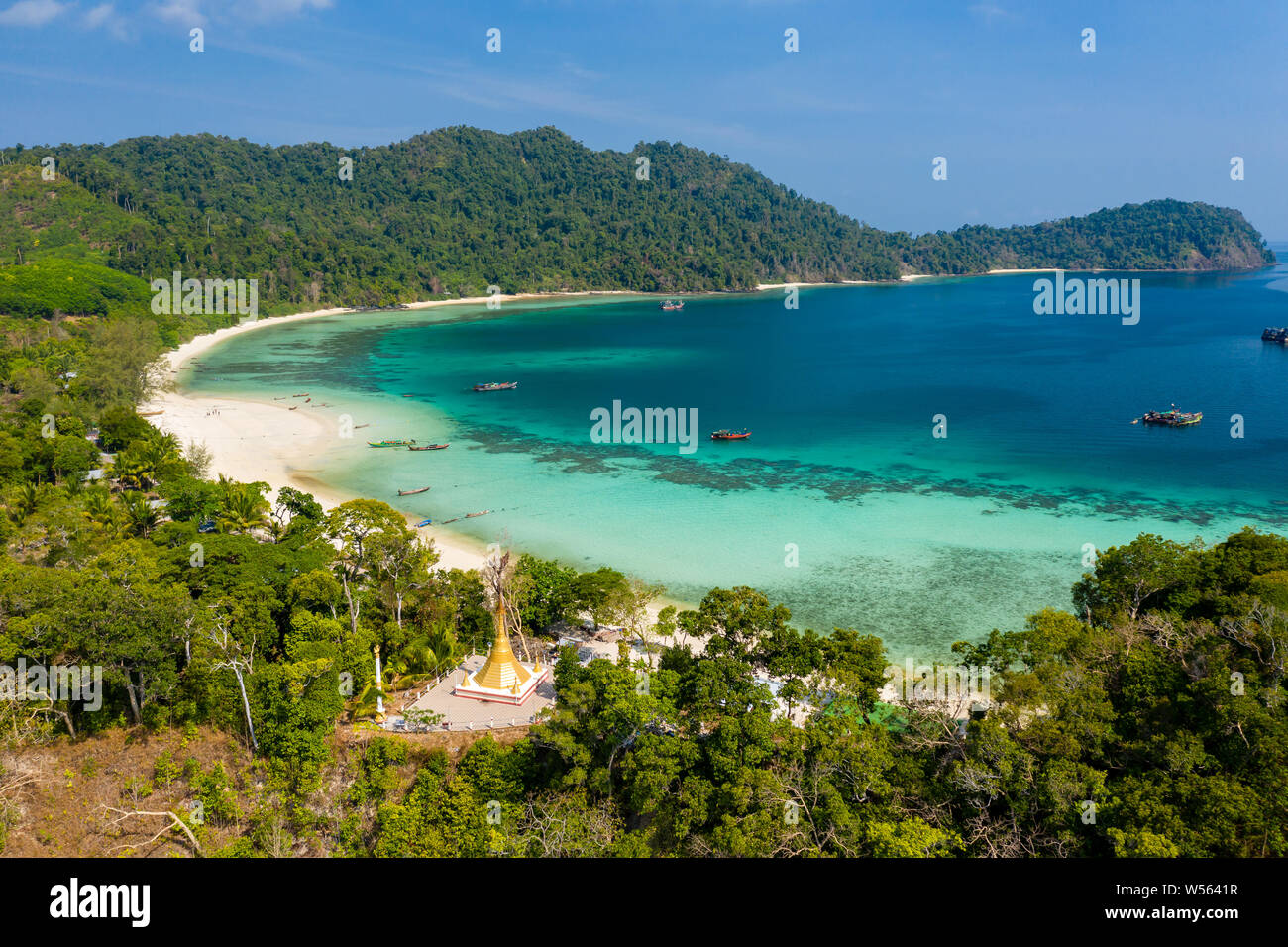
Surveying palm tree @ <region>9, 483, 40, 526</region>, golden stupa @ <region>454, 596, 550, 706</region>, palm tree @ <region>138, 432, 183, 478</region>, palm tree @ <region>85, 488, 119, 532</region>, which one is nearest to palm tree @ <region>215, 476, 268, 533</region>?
palm tree @ <region>85, 488, 119, 532</region>

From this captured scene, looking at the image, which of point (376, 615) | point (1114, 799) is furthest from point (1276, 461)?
point (376, 615)

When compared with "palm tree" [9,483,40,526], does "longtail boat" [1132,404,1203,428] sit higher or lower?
higher

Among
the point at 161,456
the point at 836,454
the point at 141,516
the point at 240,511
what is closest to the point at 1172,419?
the point at 836,454

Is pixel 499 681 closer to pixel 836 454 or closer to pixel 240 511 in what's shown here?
pixel 240 511

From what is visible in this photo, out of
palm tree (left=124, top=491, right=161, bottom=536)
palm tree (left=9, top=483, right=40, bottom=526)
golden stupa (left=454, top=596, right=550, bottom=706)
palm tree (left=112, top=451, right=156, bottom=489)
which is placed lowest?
golden stupa (left=454, top=596, right=550, bottom=706)

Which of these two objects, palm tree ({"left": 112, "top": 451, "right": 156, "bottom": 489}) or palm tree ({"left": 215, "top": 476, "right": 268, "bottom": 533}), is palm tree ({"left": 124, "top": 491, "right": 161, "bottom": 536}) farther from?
palm tree ({"left": 112, "top": 451, "right": 156, "bottom": 489})

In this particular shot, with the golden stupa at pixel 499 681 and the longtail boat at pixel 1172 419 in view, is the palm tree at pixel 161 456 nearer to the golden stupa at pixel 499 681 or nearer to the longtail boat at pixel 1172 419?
the golden stupa at pixel 499 681

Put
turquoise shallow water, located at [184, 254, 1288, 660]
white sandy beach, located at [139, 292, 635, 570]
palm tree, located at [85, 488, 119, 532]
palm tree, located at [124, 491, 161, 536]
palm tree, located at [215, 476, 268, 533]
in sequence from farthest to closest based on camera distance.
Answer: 1. white sandy beach, located at [139, 292, 635, 570]
2. turquoise shallow water, located at [184, 254, 1288, 660]
3. palm tree, located at [215, 476, 268, 533]
4. palm tree, located at [124, 491, 161, 536]
5. palm tree, located at [85, 488, 119, 532]
